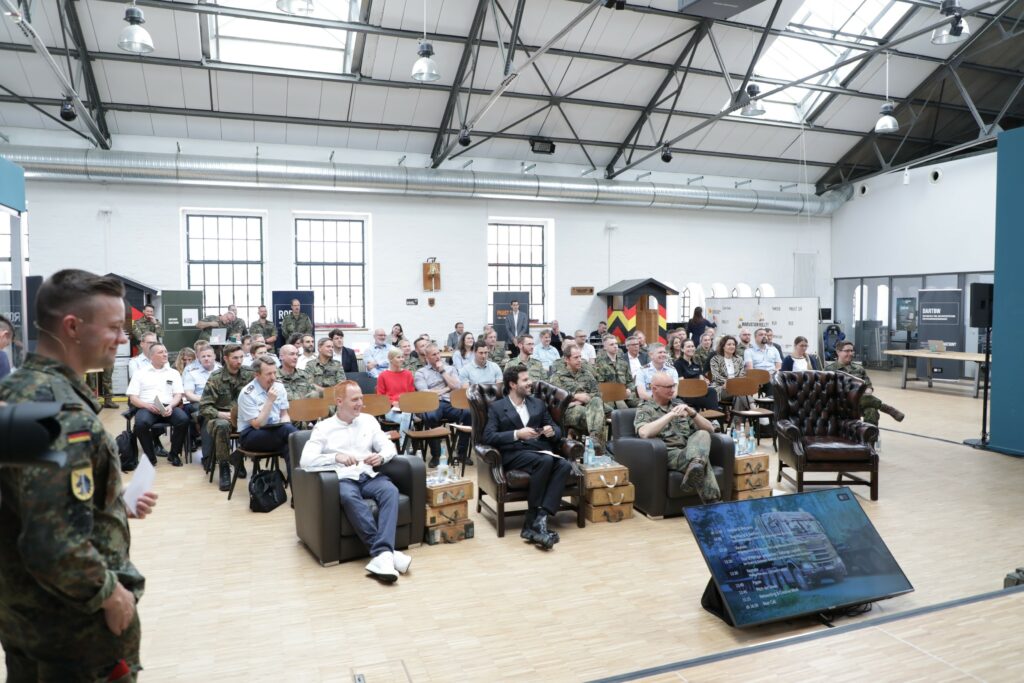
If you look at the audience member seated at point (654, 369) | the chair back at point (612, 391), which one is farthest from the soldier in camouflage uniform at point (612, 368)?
the audience member seated at point (654, 369)

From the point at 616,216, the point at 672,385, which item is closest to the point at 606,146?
the point at 616,216

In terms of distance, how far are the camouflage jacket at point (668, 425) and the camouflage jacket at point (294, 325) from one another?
8.96 metres

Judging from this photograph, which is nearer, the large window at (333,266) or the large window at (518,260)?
the large window at (333,266)

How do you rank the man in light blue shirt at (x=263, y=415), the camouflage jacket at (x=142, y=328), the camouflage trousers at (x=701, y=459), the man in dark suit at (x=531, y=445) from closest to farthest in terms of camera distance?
the man in dark suit at (x=531, y=445)
the camouflage trousers at (x=701, y=459)
the man in light blue shirt at (x=263, y=415)
the camouflage jacket at (x=142, y=328)

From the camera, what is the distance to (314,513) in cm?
462

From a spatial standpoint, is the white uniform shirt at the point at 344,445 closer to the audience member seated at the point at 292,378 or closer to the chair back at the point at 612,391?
the audience member seated at the point at 292,378

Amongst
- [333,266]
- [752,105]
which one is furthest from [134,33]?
[752,105]

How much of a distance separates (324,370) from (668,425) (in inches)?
170

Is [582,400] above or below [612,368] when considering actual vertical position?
below

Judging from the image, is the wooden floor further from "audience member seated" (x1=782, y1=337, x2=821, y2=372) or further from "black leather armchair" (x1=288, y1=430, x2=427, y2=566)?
"audience member seated" (x1=782, y1=337, x2=821, y2=372)

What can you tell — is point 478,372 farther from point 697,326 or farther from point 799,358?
point 697,326

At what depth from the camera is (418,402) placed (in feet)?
22.9

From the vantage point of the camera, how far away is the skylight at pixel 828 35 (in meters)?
13.0

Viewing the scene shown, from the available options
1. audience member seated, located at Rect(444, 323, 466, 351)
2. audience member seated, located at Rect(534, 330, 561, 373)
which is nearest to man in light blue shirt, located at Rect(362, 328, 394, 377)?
audience member seated, located at Rect(534, 330, 561, 373)
